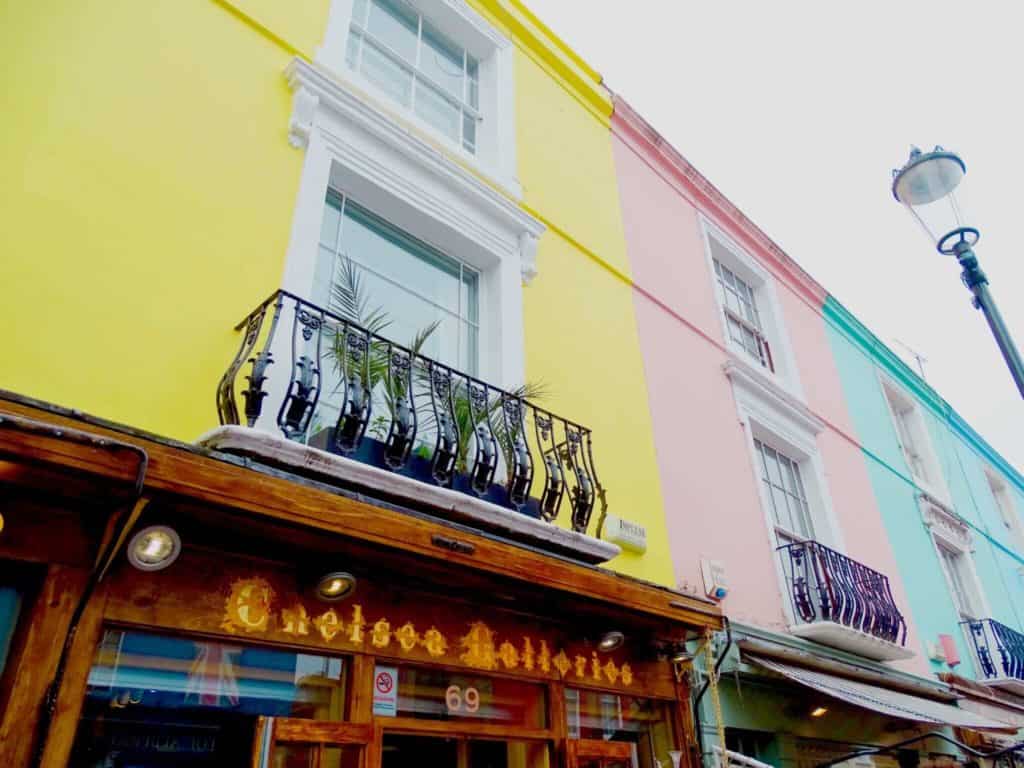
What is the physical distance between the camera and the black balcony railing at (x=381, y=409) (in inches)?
146

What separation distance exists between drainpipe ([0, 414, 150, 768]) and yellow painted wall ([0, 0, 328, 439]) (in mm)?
812

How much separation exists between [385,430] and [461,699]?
1593mm

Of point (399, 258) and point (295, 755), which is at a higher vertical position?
point (399, 258)

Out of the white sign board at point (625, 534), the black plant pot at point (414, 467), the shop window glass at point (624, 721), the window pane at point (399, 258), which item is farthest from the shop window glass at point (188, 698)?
the window pane at point (399, 258)

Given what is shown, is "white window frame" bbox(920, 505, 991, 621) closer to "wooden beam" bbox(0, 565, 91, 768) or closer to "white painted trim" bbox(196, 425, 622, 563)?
"white painted trim" bbox(196, 425, 622, 563)

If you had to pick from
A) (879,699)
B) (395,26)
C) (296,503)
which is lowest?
(879,699)

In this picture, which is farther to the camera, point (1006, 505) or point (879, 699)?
point (1006, 505)

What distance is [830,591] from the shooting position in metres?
7.07

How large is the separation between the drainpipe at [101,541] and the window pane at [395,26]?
16.5 ft

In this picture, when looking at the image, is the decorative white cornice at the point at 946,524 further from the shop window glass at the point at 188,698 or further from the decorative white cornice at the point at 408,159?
the shop window glass at the point at 188,698

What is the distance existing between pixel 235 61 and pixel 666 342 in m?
4.66

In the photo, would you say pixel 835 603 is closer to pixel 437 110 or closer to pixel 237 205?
pixel 437 110

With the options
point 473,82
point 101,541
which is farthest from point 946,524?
point 101,541

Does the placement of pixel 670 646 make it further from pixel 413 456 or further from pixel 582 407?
pixel 413 456
